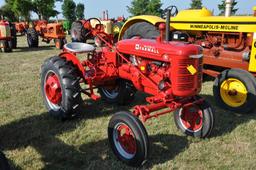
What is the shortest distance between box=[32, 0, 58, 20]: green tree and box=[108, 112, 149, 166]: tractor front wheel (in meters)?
37.7

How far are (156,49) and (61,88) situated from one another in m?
1.50

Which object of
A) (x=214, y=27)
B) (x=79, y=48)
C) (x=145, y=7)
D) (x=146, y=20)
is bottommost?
(x=79, y=48)

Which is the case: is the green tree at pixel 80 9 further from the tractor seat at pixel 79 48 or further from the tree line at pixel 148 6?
the tractor seat at pixel 79 48

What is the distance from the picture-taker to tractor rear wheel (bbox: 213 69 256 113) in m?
4.57

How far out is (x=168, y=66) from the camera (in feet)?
11.9

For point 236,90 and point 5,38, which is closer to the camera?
point 236,90

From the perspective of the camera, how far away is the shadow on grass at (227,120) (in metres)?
4.17

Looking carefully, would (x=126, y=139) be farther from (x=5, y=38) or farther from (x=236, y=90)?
(x=5, y=38)

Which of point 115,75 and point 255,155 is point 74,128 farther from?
point 255,155

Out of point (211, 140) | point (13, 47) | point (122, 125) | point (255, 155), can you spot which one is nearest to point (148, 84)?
point (122, 125)

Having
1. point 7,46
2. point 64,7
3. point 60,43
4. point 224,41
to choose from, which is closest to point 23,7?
point 64,7

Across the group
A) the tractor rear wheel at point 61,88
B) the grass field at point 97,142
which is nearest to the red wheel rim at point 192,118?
the grass field at point 97,142

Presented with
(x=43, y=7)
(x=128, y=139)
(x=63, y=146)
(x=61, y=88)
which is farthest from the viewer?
(x=43, y=7)

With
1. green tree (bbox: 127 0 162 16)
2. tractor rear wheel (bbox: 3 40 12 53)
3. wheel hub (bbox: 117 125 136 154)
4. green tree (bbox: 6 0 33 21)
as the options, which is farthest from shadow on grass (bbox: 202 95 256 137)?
green tree (bbox: 6 0 33 21)
